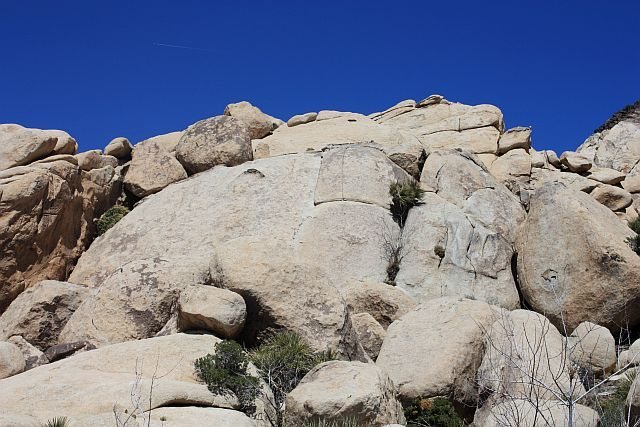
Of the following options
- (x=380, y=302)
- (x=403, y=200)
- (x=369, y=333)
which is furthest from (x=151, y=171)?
(x=369, y=333)

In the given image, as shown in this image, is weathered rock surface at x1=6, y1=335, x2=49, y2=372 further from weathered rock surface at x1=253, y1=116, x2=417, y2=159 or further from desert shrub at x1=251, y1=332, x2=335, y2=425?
weathered rock surface at x1=253, y1=116, x2=417, y2=159

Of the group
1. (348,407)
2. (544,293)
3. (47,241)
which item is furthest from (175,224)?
(348,407)

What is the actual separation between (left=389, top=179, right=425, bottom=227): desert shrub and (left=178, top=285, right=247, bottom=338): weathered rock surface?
8620 millimetres

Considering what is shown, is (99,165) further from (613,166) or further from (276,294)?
(613,166)

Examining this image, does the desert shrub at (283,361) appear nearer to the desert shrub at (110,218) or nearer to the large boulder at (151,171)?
the desert shrub at (110,218)

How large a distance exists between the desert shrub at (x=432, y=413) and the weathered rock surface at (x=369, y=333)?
3.09 m

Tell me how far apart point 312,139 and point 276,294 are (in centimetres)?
1402

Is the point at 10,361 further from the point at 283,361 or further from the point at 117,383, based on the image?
the point at 283,361

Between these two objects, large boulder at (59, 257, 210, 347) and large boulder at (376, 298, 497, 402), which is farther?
large boulder at (59, 257, 210, 347)

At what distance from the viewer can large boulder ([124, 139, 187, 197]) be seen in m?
27.1

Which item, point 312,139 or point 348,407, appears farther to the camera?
point 312,139

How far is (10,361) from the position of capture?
1536 cm

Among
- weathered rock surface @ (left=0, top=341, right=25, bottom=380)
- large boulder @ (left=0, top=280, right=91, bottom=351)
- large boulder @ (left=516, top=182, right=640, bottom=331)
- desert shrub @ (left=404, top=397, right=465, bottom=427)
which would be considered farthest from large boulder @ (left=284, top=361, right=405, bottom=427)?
large boulder @ (left=0, top=280, right=91, bottom=351)

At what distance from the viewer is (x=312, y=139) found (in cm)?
2995
